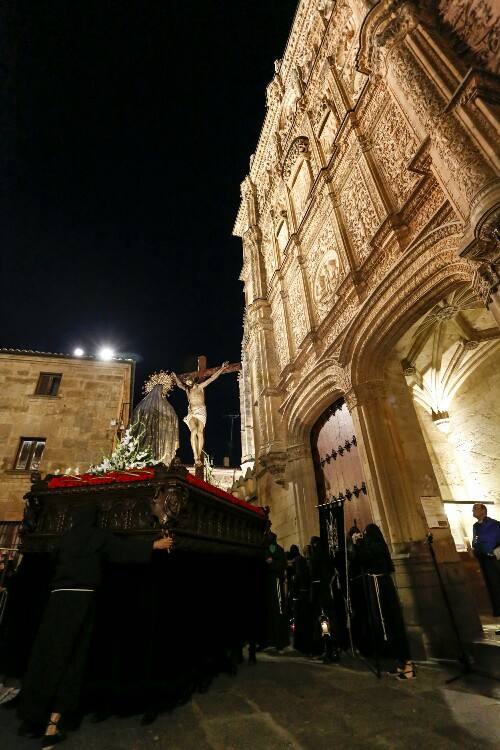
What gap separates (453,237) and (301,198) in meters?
7.66

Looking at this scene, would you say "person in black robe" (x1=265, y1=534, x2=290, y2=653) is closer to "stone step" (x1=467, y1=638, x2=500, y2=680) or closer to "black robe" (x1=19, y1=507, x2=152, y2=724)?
"stone step" (x1=467, y1=638, x2=500, y2=680)

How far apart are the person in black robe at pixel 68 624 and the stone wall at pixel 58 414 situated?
32.3ft

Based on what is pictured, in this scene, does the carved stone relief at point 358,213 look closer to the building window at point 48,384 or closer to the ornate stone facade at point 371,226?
the ornate stone facade at point 371,226

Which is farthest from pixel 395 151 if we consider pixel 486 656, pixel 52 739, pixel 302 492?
pixel 52 739

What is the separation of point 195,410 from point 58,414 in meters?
6.41

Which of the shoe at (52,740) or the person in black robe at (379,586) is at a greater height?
the person in black robe at (379,586)

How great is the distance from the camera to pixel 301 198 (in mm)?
11562

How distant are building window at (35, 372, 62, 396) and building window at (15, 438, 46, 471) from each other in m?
2.02

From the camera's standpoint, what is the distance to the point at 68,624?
8.57 feet

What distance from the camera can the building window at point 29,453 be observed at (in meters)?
12.1

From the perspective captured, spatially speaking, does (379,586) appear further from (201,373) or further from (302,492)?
(201,373)

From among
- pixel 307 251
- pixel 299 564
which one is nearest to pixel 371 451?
pixel 299 564

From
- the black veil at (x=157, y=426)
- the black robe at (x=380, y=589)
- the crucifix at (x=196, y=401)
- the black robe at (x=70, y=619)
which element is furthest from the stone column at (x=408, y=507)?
the black veil at (x=157, y=426)

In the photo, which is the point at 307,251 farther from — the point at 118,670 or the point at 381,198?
the point at 118,670
